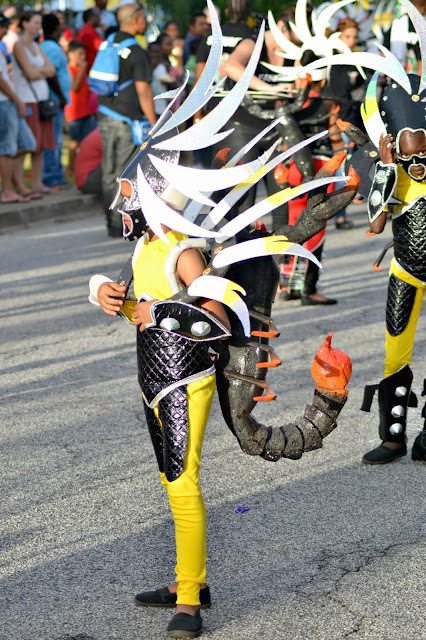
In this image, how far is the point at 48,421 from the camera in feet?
17.9

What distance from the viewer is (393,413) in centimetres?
479

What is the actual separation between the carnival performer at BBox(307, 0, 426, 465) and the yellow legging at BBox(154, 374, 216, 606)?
144 cm

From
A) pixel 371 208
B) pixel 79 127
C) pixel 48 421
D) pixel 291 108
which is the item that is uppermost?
pixel 371 208

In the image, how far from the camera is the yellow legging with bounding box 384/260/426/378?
183 inches

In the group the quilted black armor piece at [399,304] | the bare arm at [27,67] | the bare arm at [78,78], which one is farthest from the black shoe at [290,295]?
the bare arm at [78,78]

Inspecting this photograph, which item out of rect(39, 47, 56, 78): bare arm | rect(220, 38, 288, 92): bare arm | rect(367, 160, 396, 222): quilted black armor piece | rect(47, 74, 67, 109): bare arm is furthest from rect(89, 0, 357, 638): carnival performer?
rect(47, 74, 67, 109): bare arm

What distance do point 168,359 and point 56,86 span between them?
32.8ft

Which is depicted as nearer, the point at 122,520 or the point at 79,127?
the point at 122,520

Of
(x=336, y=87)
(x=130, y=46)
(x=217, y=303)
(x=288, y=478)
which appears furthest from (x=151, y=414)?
(x=130, y=46)

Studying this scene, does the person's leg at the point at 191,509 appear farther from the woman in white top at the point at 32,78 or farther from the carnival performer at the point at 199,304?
the woman in white top at the point at 32,78

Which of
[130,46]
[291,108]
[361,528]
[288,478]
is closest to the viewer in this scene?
[361,528]

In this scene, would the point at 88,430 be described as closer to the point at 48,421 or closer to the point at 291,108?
the point at 48,421

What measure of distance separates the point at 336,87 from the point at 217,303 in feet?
20.4

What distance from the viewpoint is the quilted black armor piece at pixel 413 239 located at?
180 inches
